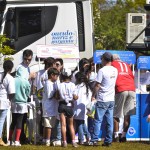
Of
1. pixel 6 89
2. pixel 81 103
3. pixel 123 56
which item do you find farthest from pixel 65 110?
pixel 123 56

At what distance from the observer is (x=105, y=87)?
15.4 metres

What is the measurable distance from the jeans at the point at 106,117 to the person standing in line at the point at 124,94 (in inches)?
27.9

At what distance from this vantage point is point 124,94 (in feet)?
53.0

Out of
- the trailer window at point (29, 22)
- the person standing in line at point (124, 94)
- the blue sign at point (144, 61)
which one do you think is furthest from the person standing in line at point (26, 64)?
the trailer window at point (29, 22)

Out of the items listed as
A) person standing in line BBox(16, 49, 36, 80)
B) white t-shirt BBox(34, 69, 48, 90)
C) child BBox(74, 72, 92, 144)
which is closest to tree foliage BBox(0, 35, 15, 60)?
person standing in line BBox(16, 49, 36, 80)

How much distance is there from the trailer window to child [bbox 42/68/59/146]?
4.62 metres

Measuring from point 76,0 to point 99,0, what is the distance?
25.2 m

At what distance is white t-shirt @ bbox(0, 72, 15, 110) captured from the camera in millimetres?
15289

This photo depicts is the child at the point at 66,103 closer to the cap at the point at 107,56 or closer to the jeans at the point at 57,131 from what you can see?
the jeans at the point at 57,131

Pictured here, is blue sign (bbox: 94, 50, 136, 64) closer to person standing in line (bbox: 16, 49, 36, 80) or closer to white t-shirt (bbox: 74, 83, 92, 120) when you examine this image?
white t-shirt (bbox: 74, 83, 92, 120)

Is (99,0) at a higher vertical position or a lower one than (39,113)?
higher

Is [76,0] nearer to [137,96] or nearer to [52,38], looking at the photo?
[52,38]

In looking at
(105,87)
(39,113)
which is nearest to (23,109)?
(39,113)

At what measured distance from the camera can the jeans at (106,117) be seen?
50.5 feet
